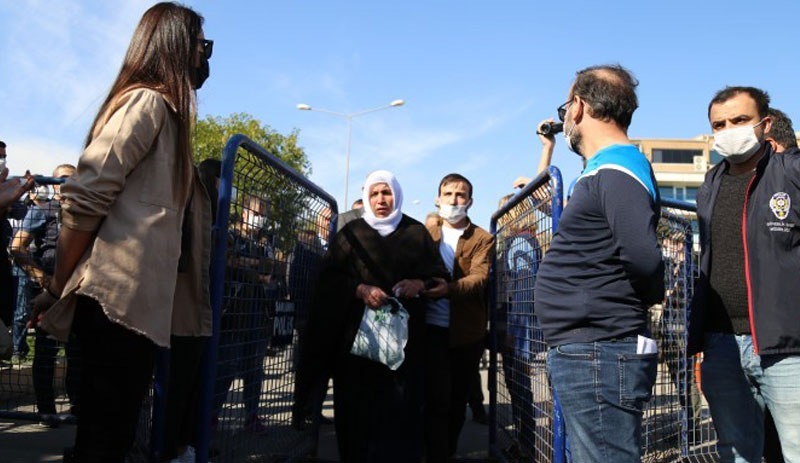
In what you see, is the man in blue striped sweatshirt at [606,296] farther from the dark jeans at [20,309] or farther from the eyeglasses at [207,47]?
the dark jeans at [20,309]

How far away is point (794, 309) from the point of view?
2.65 metres

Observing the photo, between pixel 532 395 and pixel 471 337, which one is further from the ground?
pixel 471 337

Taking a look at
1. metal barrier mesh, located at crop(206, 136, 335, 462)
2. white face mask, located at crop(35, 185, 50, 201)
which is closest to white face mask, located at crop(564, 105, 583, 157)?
metal barrier mesh, located at crop(206, 136, 335, 462)

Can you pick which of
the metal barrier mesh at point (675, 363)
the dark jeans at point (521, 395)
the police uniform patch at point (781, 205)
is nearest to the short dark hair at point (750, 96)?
the police uniform patch at point (781, 205)

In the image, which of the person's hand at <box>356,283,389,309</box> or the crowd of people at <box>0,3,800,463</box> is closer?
the crowd of people at <box>0,3,800,463</box>

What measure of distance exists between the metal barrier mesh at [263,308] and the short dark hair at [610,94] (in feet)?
5.66

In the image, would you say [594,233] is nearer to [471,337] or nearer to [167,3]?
[167,3]

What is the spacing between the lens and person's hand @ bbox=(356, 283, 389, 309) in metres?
4.07

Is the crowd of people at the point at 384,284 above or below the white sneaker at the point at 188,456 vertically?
above

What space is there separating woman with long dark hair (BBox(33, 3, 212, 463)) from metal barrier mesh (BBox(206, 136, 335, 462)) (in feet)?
2.87

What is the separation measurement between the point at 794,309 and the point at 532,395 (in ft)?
5.76

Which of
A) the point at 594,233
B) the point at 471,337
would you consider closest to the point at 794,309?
the point at 594,233

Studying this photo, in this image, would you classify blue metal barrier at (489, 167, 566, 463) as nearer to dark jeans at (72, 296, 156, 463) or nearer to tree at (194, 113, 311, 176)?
dark jeans at (72, 296, 156, 463)

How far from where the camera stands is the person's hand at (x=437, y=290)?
4344 millimetres
